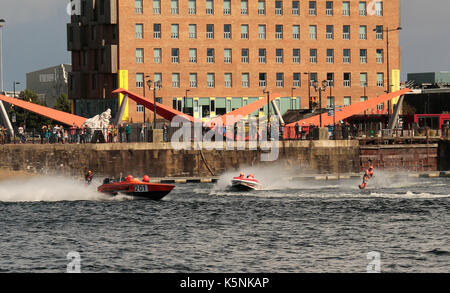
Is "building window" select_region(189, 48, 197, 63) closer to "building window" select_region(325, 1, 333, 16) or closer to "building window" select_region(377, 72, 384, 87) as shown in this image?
"building window" select_region(325, 1, 333, 16)

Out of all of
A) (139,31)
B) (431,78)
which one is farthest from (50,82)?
(139,31)

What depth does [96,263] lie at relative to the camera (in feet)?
109

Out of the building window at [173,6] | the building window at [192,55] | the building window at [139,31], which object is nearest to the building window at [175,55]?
the building window at [192,55]

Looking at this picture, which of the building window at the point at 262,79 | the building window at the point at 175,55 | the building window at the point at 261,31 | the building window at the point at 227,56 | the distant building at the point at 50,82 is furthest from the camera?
the distant building at the point at 50,82

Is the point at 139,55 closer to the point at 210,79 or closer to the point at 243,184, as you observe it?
the point at 210,79

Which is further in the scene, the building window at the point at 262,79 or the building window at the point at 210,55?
the building window at the point at 262,79

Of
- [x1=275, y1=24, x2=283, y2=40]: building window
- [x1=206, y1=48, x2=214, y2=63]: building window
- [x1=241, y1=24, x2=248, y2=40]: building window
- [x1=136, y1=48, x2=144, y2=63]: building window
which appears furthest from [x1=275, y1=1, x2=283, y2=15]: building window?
[x1=136, y1=48, x2=144, y2=63]: building window

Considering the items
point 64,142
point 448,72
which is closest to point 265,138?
point 64,142

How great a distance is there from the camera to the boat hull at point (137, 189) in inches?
Result: 2074

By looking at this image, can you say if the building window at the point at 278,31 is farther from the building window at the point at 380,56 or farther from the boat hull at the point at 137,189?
Answer: the boat hull at the point at 137,189

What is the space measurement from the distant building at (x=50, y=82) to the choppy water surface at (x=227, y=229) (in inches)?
4373

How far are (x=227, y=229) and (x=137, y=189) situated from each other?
37.6ft
